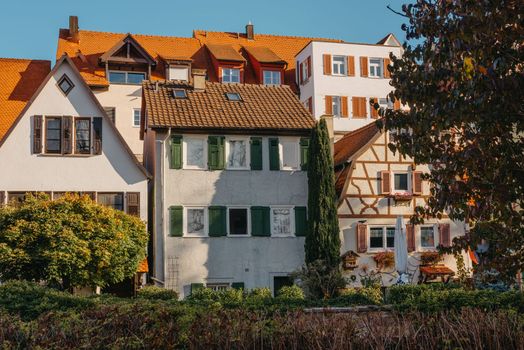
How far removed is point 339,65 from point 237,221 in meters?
19.7

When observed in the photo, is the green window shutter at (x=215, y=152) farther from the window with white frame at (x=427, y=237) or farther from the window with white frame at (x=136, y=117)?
the window with white frame at (x=136, y=117)

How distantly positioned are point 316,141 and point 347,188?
9.17ft

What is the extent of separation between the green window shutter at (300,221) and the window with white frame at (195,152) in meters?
4.17

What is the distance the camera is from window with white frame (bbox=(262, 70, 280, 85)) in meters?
50.0

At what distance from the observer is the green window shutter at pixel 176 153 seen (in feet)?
104

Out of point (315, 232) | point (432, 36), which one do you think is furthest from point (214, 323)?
point (315, 232)

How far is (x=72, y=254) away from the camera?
86.0ft

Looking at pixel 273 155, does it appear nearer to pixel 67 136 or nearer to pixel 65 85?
pixel 67 136

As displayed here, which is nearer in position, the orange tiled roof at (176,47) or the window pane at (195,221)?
the window pane at (195,221)

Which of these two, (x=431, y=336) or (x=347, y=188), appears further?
(x=347, y=188)

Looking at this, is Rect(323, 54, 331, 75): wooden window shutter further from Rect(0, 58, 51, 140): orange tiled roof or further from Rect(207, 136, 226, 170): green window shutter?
Rect(207, 136, 226, 170): green window shutter

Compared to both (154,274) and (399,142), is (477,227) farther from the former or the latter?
(154,274)

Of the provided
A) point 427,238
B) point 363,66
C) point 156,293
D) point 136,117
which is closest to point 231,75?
point 136,117

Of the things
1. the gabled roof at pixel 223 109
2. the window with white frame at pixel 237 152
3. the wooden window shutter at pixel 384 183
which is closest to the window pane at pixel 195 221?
the window with white frame at pixel 237 152
